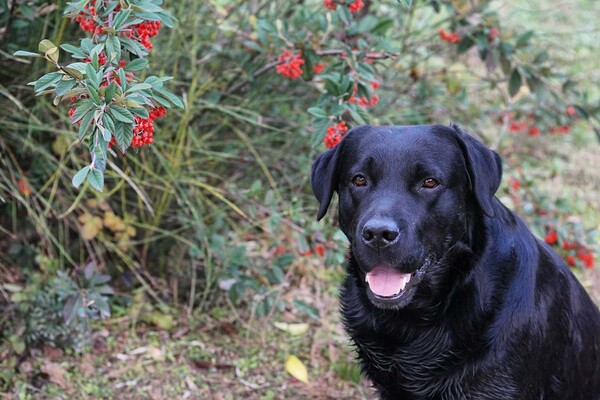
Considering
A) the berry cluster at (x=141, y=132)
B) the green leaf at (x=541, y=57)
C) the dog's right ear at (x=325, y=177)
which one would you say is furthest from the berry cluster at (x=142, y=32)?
the green leaf at (x=541, y=57)

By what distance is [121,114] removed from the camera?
2.48 metres

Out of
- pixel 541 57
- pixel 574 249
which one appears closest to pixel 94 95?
pixel 541 57

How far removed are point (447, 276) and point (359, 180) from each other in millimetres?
477

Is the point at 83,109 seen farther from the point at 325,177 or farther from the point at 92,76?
the point at 325,177

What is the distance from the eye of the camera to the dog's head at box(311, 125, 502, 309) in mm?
2787

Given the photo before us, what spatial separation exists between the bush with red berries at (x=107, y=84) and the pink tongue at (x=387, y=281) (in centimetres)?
92

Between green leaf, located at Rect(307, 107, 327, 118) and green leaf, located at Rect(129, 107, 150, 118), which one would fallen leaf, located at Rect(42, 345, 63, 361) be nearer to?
green leaf, located at Rect(307, 107, 327, 118)

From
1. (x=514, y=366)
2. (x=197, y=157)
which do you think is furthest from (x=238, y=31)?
(x=514, y=366)

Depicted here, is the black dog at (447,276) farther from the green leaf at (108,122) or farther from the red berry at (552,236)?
the red berry at (552,236)

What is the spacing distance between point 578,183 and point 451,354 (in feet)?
15.2

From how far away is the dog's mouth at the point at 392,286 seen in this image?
2.88 m

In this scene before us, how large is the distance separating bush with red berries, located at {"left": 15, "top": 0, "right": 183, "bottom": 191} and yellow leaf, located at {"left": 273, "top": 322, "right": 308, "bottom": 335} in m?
2.17

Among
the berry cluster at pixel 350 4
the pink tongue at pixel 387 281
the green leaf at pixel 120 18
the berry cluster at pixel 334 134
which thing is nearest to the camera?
the green leaf at pixel 120 18

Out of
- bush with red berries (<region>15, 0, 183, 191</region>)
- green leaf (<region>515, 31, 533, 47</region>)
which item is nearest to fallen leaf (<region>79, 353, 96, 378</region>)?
bush with red berries (<region>15, 0, 183, 191</region>)
